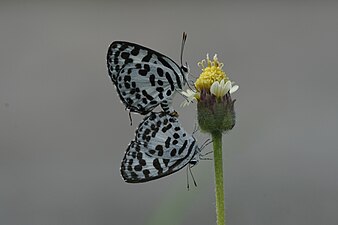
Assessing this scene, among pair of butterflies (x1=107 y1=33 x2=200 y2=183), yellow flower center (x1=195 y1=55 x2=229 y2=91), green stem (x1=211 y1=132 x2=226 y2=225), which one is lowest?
green stem (x1=211 y1=132 x2=226 y2=225)

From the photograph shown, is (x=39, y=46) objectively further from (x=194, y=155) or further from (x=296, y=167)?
(x=194, y=155)

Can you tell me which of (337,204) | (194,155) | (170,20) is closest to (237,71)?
(170,20)

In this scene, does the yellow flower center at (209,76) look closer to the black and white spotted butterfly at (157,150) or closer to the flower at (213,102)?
the flower at (213,102)

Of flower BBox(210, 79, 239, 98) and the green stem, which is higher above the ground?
flower BBox(210, 79, 239, 98)

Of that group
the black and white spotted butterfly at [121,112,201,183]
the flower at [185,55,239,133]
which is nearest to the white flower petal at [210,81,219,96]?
the flower at [185,55,239,133]

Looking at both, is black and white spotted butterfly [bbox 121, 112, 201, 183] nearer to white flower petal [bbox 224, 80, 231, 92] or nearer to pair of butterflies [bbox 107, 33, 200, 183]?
pair of butterflies [bbox 107, 33, 200, 183]

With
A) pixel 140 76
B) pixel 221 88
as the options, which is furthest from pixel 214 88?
pixel 140 76

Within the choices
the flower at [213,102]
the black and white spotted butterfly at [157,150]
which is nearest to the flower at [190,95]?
the flower at [213,102]
